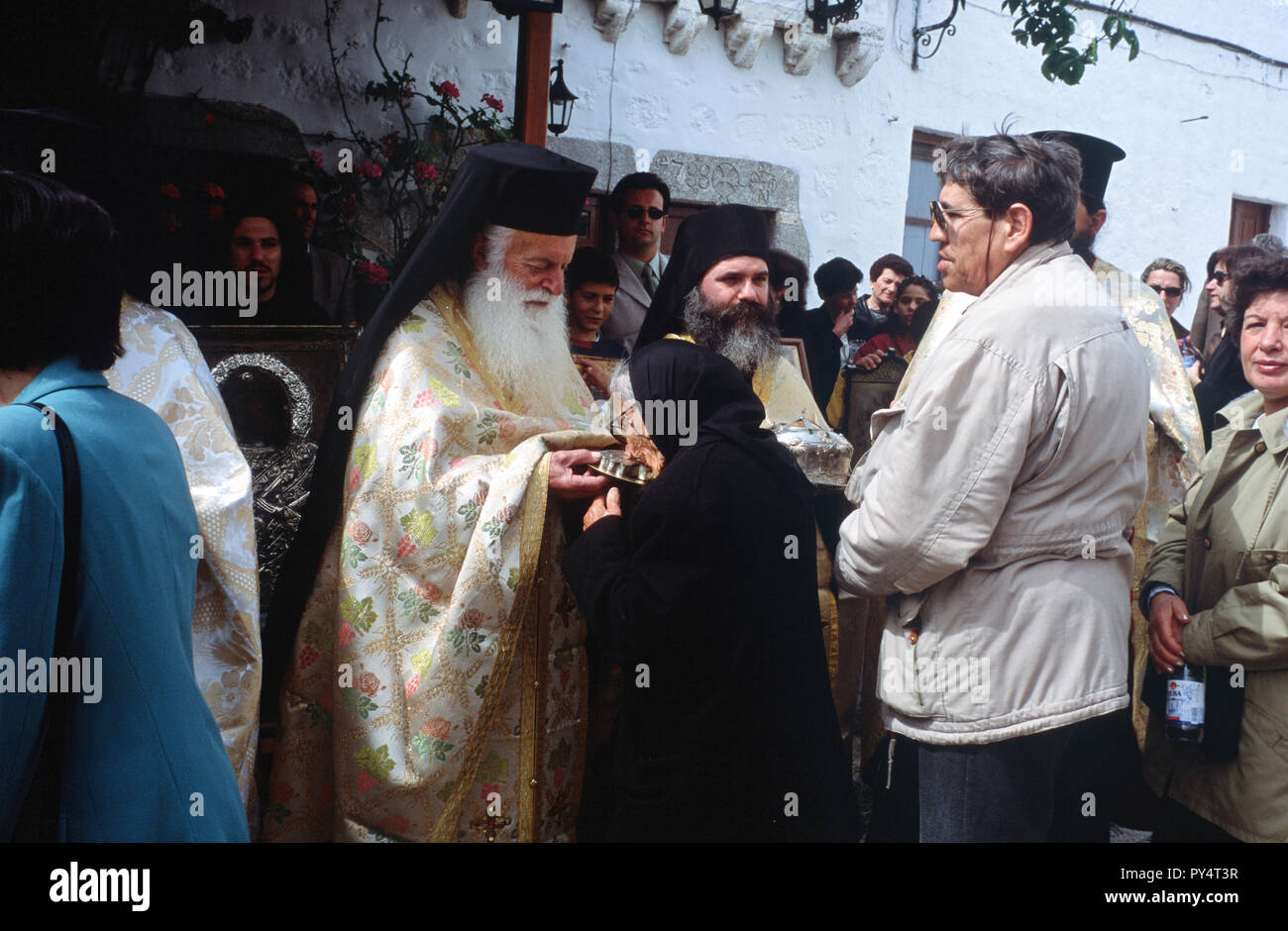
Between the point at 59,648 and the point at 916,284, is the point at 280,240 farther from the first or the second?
the point at 916,284

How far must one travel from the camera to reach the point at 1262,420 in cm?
307

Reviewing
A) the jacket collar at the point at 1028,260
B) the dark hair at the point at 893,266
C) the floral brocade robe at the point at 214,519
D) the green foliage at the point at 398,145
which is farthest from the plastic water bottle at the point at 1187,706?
the green foliage at the point at 398,145

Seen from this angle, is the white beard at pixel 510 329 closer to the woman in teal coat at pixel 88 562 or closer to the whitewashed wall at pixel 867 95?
the woman in teal coat at pixel 88 562

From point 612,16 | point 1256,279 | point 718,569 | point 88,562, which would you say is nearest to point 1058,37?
point 612,16

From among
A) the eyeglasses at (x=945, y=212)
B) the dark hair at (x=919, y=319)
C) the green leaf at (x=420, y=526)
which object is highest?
the eyeglasses at (x=945, y=212)

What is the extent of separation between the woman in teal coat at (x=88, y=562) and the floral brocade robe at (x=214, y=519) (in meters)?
0.74

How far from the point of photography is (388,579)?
2799 mm

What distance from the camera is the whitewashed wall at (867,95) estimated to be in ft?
21.2

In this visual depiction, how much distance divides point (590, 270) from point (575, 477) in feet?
6.53

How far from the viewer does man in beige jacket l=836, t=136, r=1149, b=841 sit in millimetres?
2430

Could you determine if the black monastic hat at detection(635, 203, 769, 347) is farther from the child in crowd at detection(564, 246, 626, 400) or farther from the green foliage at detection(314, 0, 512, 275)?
the green foliage at detection(314, 0, 512, 275)

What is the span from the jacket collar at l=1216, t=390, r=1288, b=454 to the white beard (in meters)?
1.98
